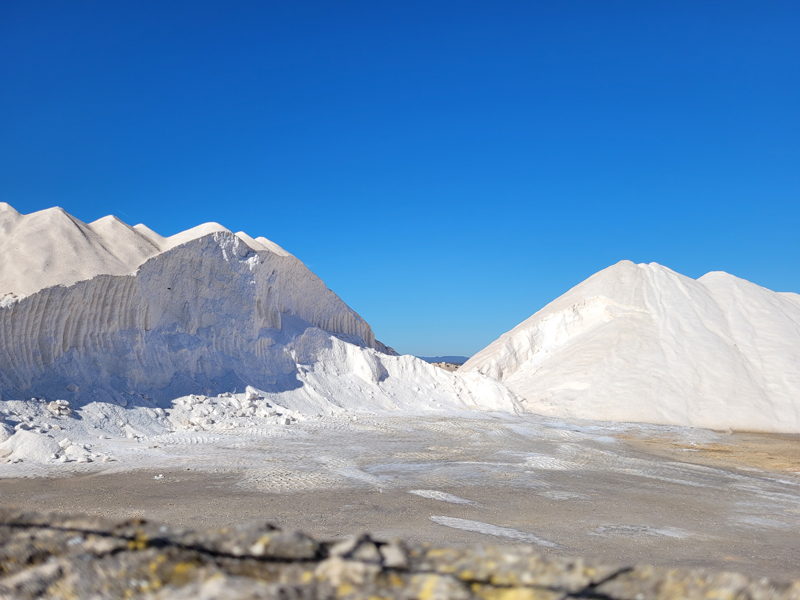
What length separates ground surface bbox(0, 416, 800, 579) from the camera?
7.04 metres

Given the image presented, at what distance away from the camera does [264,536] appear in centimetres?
167

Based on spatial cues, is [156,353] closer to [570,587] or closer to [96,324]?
[96,324]

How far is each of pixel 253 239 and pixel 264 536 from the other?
69.7ft

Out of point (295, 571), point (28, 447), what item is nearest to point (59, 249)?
point (28, 447)

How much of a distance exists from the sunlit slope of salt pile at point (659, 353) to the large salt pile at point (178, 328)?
403 cm

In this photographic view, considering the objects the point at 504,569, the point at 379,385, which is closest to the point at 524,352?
the point at 379,385

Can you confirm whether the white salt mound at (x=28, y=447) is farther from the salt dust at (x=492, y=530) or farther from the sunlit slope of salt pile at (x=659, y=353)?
the sunlit slope of salt pile at (x=659, y=353)

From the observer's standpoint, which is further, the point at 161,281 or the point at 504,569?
the point at 161,281

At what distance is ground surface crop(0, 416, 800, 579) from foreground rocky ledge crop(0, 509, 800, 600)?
5134 millimetres

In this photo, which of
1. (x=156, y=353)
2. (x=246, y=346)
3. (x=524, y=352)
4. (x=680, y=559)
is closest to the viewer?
(x=680, y=559)

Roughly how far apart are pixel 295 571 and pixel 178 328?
54.6ft

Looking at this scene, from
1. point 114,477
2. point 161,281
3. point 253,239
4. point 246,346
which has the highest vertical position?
point 253,239

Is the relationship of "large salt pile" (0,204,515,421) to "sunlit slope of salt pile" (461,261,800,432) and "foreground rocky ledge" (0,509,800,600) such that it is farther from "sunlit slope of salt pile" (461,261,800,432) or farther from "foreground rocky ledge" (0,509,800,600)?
"foreground rocky ledge" (0,509,800,600)

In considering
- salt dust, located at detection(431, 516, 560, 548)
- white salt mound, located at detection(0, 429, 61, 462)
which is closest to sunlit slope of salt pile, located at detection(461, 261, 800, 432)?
salt dust, located at detection(431, 516, 560, 548)
